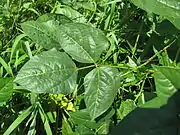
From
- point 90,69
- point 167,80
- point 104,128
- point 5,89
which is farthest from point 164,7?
point 5,89

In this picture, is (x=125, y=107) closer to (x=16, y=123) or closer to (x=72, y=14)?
(x=16, y=123)

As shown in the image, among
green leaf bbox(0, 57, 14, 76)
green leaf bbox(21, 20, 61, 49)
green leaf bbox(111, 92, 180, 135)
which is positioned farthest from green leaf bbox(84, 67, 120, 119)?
green leaf bbox(0, 57, 14, 76)

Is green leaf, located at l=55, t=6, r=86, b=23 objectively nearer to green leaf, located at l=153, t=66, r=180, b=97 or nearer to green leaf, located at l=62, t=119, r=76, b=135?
green leaf, located at l=62, t=119, r=76, b=135

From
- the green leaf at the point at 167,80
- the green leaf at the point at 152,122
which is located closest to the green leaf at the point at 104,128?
the green leaf at the point at 167,80

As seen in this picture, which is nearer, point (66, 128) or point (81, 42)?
point (81, 42)

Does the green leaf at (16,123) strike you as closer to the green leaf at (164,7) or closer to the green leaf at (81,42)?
the green leaf at (81,42)

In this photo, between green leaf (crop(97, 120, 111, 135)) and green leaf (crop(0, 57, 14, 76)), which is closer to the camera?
green leaf (crop(97, 120, 111, 135))
